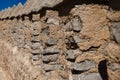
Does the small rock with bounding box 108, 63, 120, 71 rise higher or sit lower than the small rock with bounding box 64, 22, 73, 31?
lower

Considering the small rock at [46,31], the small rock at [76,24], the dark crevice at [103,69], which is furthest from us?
the small rock at [46,31]

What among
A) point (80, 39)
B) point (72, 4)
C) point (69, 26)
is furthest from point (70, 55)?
point (72, 4)

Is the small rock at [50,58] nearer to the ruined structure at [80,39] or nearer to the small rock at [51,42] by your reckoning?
the ruined structure at [80,39]

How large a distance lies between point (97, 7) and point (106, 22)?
210 millimetres

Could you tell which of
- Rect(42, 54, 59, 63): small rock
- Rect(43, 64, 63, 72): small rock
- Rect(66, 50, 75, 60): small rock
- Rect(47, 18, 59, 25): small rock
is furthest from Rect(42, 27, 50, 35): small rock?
Rect(66, 50, 75, 60): small rock

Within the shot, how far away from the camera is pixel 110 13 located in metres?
3.07

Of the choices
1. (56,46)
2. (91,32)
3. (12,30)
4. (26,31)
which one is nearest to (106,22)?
(91,32)

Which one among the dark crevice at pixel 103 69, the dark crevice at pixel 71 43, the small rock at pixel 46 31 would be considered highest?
the small rock at pixel 46 31

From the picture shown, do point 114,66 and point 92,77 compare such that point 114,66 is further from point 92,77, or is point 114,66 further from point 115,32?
point 92,77

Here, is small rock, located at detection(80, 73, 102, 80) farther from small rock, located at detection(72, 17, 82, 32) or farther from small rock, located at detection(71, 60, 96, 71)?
small rock, located at detection(72, 17, 82, 32)

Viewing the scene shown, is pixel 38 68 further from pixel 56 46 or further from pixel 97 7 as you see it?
pixel 97 7

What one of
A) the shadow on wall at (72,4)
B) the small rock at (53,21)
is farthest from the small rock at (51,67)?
the shadow on wall at (72,4)

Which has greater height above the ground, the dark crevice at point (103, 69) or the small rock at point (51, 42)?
the small rock at point (51, 42)

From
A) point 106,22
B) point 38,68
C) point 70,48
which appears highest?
point 106,22
